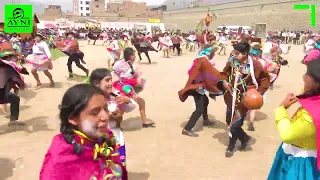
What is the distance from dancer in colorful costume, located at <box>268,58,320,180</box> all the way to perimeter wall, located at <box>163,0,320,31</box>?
44588mm

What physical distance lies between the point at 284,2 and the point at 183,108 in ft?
172

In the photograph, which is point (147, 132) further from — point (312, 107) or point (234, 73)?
point (312, 107)

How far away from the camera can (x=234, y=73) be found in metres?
5.22

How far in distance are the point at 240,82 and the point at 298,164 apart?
2536 millimetres

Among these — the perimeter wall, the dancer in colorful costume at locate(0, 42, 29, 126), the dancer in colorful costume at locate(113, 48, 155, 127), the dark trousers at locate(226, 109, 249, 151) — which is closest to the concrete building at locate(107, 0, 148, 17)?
the perimeter wall

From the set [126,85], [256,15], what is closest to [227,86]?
[126,85]

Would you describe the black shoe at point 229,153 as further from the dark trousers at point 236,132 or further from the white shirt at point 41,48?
the white shirt at point 41,48

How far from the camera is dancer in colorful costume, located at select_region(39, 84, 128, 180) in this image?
78.5 inches

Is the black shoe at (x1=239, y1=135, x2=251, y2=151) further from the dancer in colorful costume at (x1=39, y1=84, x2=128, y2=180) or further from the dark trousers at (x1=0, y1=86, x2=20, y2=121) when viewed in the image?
the dark trousers at (x1=0, y1=86, x2=20, y2=121)

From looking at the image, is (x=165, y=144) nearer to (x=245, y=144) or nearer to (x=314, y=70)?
(x=245, y=144)

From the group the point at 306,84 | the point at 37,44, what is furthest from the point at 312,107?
the point at 37,44

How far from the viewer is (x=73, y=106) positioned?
2047mm

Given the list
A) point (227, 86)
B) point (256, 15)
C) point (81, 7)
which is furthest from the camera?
point (81, 7)

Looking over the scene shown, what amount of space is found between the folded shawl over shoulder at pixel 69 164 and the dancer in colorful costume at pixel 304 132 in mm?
1394
